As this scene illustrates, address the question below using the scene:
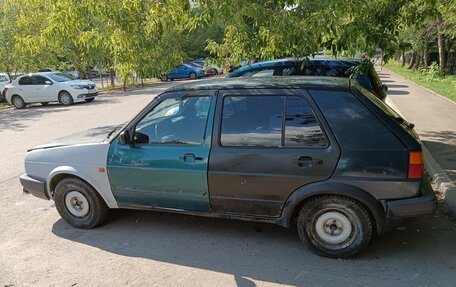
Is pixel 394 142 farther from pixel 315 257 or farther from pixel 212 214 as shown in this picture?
pixel 212 214

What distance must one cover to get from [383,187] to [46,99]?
18303 mm

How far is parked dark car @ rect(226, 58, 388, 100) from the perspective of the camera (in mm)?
6929

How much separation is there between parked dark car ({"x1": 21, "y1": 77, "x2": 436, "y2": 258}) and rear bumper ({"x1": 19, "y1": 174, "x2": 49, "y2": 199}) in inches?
11.2

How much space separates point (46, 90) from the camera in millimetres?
18484

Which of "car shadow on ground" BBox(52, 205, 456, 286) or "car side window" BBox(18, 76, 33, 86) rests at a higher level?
"car side window" BBox(18, 76, 33, 86)

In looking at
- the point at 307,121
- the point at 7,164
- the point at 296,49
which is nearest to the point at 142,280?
the point at 307,121

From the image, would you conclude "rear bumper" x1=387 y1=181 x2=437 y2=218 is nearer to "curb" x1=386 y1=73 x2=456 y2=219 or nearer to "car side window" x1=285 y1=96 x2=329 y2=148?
"car side window" x1=285 y1=96 x2=329 y2=148

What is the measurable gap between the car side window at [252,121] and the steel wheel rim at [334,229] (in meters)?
0.80

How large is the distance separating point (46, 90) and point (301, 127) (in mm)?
17545

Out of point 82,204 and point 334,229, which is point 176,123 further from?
point 334,229

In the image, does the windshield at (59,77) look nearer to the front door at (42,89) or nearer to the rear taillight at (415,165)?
the front door at (42,89)

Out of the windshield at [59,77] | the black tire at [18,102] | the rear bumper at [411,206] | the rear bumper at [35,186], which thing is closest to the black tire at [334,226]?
the rear bumper at [411,206]

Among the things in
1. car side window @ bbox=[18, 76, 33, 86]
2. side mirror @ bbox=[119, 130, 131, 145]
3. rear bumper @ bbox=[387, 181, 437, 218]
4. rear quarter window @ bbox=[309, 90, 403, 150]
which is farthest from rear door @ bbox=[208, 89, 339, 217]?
car side window @ bbox=[18, 76, 33, 86]

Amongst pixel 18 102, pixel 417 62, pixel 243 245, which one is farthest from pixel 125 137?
pixel 417 62
